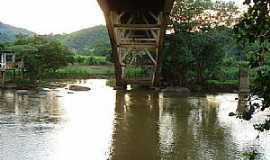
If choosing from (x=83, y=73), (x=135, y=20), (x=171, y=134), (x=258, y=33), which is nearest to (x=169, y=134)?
(x=171, y=134)

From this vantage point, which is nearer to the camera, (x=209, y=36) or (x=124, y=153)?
(x=124, y=153)

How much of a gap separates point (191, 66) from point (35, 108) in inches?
866

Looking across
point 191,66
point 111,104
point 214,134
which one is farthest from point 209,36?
point 214,134

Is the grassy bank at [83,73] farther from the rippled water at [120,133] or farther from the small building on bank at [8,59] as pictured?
the rippled water at [120,133]

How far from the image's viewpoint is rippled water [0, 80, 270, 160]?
40.5 ft

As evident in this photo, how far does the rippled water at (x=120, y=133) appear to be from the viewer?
12.4 meters

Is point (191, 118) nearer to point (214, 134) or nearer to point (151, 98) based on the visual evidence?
point (214, 134)

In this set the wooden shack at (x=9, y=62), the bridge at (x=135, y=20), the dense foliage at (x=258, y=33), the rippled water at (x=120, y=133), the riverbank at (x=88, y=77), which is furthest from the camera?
the wooden shack at (x=9, y=62)

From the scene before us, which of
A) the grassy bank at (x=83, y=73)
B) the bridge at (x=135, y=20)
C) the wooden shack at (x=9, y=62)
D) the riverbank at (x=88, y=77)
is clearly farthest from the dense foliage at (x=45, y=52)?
the bridge at (x=135, y=20)

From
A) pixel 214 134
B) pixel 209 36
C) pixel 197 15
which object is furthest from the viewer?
pixel 197 15

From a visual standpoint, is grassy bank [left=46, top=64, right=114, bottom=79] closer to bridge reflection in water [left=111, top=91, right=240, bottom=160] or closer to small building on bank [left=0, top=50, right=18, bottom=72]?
small building on bank [left=0, top=50, right=18, bottom=72]

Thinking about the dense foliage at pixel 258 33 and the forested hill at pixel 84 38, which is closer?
the dense foliage at pixel 258 33

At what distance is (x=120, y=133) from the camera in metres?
15.9

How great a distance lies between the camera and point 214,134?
54.3 feet
